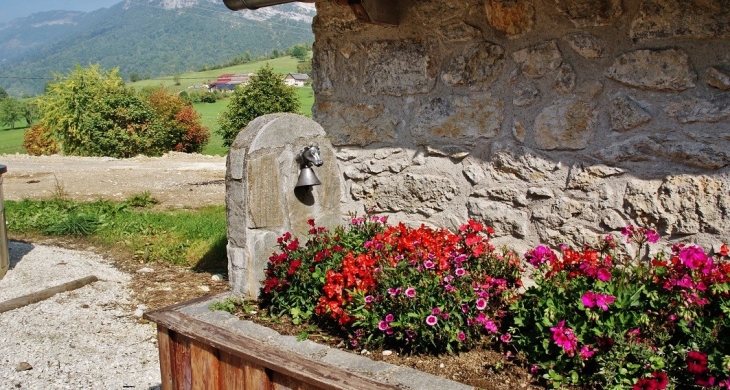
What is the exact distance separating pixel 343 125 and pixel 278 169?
625 millimetres

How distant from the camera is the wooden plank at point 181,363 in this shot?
3.29 meters

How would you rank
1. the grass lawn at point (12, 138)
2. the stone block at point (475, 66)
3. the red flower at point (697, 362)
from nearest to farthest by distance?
the red flower at point (697, 362), the stone block at point (475, 66), the grass lawn at point (12, 138)

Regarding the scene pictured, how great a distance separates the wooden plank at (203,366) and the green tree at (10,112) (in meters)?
55.0

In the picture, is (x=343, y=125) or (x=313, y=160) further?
(x=343, y=125)

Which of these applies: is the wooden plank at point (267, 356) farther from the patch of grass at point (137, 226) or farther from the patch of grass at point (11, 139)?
the patch of grass at point (11, 139)

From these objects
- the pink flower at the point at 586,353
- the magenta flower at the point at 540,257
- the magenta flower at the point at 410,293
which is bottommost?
the pink flower at the point at 586,353

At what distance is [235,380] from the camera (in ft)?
10.0

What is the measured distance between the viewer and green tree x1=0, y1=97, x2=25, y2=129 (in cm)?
5122

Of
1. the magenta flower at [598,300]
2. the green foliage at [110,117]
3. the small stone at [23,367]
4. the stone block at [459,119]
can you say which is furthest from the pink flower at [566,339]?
the green foliage at [110,117]

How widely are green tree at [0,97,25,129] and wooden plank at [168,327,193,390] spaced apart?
54.9 meters

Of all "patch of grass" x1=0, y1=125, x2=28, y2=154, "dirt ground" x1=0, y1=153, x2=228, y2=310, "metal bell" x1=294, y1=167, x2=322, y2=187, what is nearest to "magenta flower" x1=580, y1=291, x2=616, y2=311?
"metal bell" x1=294, y1=167, x2=322, y2=187

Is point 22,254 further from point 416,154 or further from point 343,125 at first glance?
point 416,154

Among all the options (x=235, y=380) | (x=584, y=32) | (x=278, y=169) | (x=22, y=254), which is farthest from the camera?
(x=22, y=254)

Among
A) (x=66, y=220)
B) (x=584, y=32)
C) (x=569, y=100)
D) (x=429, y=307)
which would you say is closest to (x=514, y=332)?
(x=429, y=307)
